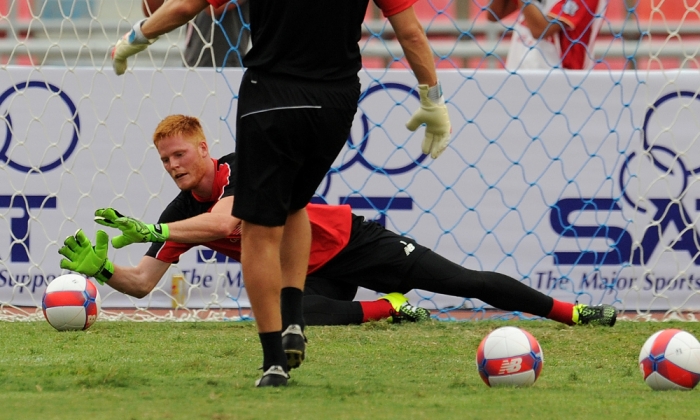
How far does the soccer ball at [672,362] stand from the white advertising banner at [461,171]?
113 inches

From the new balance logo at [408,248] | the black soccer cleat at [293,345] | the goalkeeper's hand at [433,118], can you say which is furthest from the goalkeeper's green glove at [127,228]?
the new balance logo at [408,248]

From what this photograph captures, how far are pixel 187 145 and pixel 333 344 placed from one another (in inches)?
48.8

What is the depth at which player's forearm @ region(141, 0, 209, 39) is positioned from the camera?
359 centimetres

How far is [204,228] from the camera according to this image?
201 inches

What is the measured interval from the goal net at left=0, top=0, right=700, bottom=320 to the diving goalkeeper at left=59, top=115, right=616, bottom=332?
2.48ft

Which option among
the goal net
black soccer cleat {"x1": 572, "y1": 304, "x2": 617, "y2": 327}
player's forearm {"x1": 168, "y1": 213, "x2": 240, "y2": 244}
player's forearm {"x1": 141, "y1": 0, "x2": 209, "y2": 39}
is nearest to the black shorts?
player's forearm {"x1": 141, "y1": 0, "x2": 209, "y2": 39}

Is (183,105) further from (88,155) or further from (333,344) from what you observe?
(333,344)

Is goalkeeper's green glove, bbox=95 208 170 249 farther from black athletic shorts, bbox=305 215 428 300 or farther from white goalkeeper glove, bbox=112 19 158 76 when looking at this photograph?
black athletic shorts, bbox=305 215 428 300

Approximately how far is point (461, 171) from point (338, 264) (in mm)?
1209

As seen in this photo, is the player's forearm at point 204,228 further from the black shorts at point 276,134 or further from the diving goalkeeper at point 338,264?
the black shorts at point 276,134

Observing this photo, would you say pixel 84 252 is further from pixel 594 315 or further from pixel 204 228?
pixel 594 315

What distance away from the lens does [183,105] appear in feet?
21.5

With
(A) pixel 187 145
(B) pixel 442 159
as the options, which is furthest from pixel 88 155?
(B) pixel 442 159

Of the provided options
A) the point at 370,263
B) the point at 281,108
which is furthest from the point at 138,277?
the point at 281,108
